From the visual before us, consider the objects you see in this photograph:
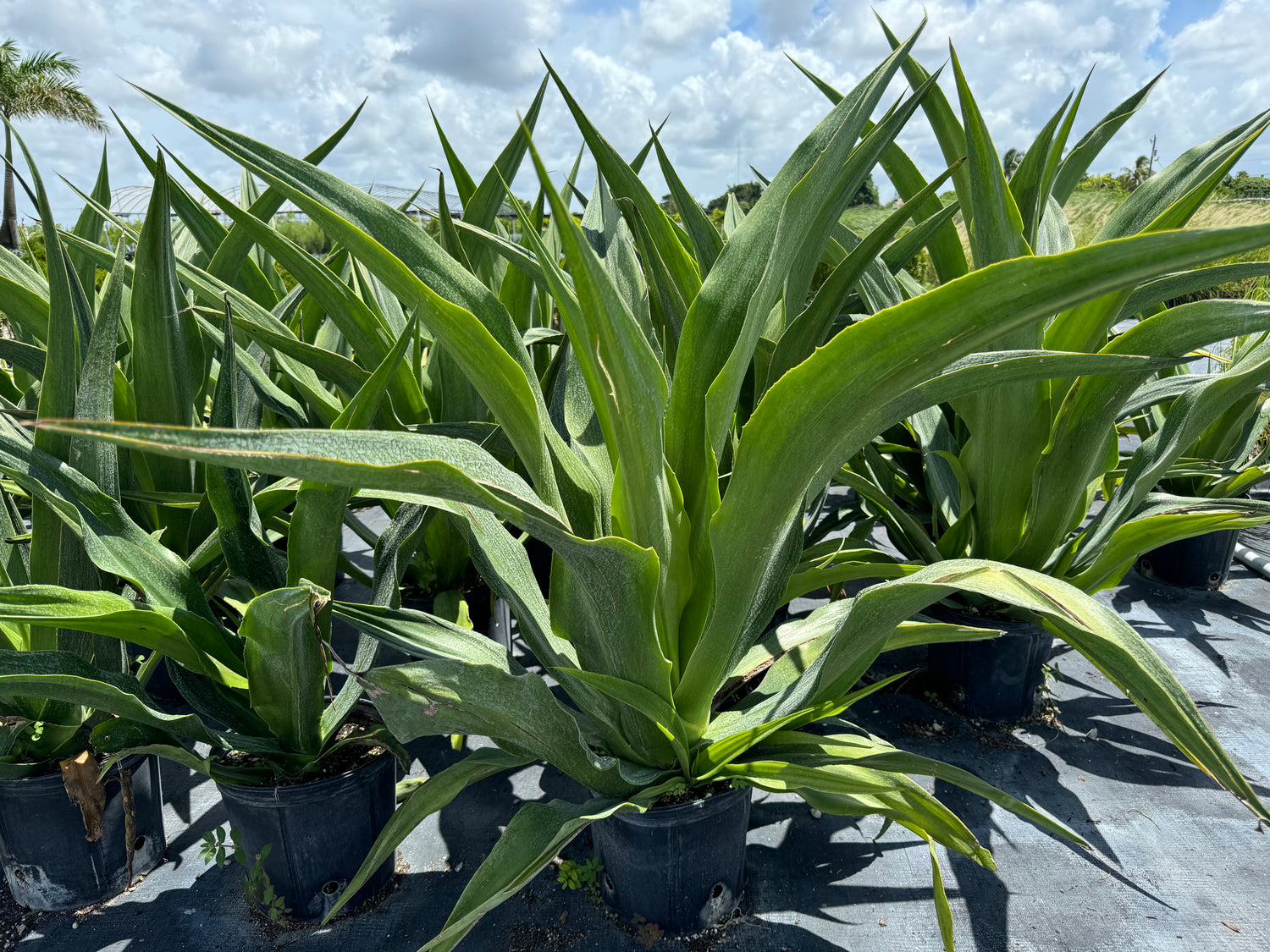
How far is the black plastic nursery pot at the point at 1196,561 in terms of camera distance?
1.89m

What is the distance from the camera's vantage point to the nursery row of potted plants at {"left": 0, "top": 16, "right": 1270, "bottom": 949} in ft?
2.29

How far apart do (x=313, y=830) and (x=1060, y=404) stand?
131 centimetres

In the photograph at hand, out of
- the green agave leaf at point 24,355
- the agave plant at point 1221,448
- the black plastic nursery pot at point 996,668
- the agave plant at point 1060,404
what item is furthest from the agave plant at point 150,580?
the agave plant at point 1221,448

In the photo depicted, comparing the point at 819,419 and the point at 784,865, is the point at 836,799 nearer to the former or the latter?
the point at 784,865

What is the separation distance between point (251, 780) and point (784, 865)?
76cm

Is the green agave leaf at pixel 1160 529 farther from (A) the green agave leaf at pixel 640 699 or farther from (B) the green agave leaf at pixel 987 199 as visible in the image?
(A) the green agave leaf at pixel 640 699

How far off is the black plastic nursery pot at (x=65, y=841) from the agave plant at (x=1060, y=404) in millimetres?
1091

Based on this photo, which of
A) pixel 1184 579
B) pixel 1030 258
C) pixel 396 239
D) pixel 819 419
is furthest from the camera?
pixel 1184 579

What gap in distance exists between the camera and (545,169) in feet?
1.92

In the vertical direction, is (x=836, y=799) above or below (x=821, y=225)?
below

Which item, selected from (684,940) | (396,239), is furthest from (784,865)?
(396,239)

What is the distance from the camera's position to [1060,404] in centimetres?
129

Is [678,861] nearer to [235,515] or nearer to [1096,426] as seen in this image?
[235,515]

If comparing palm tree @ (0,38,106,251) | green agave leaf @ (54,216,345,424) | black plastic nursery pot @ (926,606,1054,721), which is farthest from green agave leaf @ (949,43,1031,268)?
palm tree @ (0,38,106,251)
